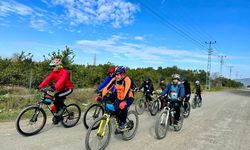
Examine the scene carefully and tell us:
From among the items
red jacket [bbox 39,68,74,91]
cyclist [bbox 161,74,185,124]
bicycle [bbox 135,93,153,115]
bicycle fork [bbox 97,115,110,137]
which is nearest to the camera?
bicycle fork [bbox 97,115,110,137]

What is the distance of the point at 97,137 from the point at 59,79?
243 cm

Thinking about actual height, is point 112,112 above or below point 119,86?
below

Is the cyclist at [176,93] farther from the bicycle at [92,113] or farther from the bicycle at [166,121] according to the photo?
the bicycle at [92,113]

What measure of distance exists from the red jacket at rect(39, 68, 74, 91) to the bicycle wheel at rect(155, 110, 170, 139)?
110 inches

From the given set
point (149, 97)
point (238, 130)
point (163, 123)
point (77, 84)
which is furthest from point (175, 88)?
point (77, 84)

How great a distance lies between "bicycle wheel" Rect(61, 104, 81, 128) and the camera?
7.57 m

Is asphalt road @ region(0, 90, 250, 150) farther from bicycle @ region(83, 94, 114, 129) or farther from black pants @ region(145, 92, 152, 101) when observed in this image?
black pants @ region(145, 92, 152, 101)

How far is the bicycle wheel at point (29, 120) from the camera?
635 cm

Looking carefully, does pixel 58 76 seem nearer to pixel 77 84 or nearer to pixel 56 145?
pixel 56 145

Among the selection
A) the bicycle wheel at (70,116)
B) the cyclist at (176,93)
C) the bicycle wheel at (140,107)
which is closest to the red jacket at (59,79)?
the bicycle wheel at (70,116)

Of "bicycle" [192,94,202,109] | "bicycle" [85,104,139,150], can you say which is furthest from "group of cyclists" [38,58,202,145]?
"bicycle" [192,94,202,109]

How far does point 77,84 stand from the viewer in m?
19.6

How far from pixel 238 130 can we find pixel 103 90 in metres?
5.44

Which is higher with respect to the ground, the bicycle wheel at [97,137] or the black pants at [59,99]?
the black pants at [59,99]
